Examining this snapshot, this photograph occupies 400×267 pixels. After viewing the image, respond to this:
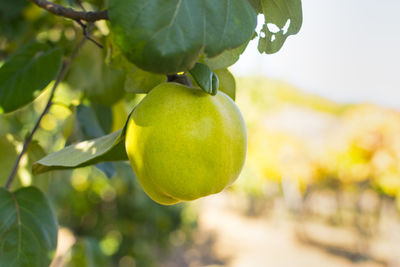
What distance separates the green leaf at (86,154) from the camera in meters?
0.36

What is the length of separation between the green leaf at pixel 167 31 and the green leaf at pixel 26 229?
30cm

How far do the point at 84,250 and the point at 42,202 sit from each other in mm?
580

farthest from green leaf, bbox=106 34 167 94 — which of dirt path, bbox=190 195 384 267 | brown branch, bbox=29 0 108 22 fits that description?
dirt path, bbox=190 195 384 267

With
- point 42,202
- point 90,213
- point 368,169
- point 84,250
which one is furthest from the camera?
point 368,169

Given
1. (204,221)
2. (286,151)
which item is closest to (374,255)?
(286,151)

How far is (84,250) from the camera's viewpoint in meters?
1.04

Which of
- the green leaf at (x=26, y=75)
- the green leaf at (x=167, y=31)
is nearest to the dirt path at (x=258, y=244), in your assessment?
the green leaf at (x=26, y=75)

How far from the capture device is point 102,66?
0.70 metres

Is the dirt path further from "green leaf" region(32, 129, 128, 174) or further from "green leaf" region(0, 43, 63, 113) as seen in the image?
"green leaf" region(32, 129, 128, 174)

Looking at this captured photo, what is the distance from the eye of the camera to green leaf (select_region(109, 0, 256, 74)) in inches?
10.3

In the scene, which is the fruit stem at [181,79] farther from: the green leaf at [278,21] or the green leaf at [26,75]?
the green leaf at [26,75]

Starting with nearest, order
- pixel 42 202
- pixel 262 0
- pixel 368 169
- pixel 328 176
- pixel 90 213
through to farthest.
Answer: pixel 262 0, pixel 42 202, pixel 90 213, pixel 368 169, pixel 328 176

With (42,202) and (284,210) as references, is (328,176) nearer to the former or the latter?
(284,210)

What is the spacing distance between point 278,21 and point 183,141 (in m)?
0.17
